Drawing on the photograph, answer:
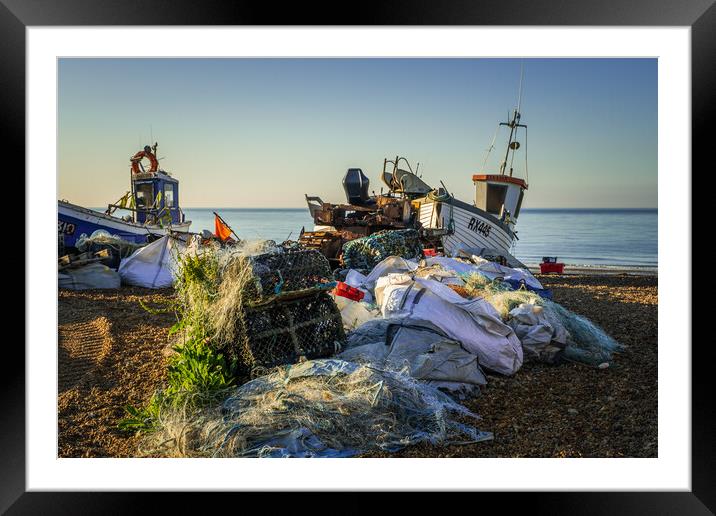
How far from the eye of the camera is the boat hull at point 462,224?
47.0 feet

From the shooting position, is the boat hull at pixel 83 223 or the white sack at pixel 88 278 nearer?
the white sack at pixel 88 278

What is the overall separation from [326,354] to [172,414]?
139 cm

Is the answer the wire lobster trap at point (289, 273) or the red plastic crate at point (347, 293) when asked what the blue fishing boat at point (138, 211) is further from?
the wire lobster trap at point (289, 273)

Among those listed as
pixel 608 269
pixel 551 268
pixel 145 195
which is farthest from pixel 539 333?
pixel 608 269

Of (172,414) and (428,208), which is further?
(428,208)

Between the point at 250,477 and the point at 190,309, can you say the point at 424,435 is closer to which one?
the point at 250,477

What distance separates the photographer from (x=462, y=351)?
4.62 meters

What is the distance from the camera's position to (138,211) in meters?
14.8

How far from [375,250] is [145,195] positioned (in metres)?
8.82

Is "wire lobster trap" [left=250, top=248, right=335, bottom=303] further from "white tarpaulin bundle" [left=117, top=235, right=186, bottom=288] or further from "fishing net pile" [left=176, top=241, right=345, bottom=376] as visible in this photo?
"white tarpaulin bundle" [left=117, top=235, right=186, bottom=288]

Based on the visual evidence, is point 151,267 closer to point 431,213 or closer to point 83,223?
point 83,223
